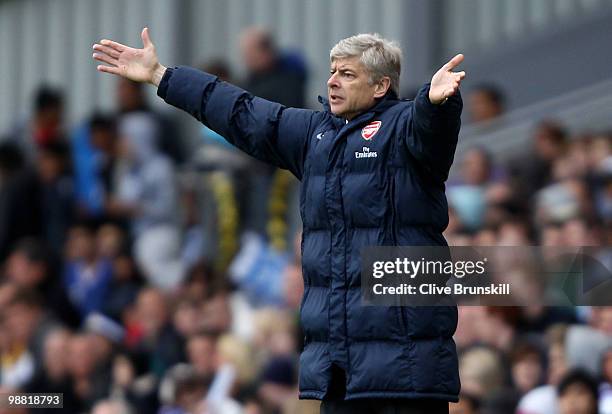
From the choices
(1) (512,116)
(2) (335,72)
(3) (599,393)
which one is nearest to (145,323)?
(1) (512,116)

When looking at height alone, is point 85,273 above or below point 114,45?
below

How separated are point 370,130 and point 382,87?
0.64ft

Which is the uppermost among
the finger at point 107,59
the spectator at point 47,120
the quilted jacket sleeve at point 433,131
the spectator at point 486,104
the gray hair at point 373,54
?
the spectator at point 47,120

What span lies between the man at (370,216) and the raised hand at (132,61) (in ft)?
1.93

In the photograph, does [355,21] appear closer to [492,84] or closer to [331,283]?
[492,84]

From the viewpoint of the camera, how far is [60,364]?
38.4ft

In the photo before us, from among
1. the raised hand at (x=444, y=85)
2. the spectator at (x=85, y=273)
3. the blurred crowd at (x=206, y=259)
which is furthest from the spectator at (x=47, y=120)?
the raised hand at (x=444, y=85)

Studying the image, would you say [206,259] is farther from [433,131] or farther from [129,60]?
[433,131]

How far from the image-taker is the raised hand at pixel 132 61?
6.54 metres

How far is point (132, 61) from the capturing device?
6590 millimetres

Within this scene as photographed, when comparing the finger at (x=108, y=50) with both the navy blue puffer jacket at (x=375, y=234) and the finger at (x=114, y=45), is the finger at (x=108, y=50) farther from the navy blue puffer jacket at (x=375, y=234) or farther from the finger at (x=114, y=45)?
the navy blue puffer jacket at (x=375, y=234)

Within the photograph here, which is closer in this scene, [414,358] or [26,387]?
[414,358]

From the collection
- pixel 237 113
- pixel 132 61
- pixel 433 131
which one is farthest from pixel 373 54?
Answer: pixel 132 61

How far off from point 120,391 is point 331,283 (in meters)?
5.15
